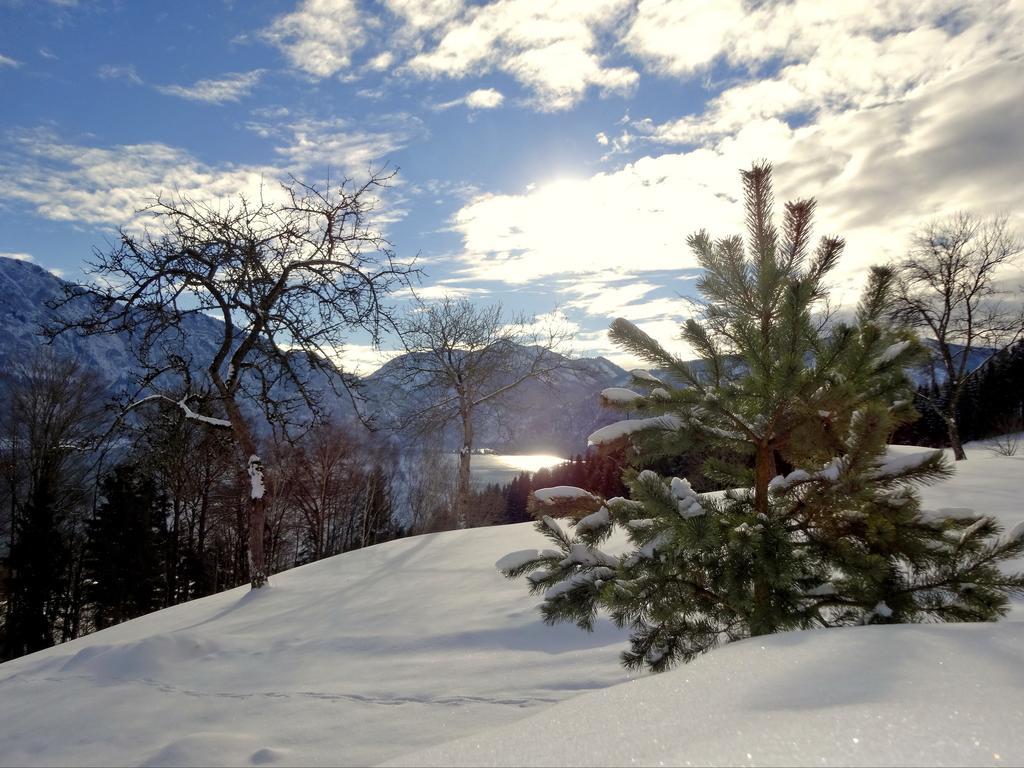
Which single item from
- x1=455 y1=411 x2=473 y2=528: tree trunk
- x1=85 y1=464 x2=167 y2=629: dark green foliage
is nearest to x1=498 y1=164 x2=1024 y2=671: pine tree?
x1=455 y1=411 x2=473 y2=528: tree trunk

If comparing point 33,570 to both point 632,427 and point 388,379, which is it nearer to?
point 388,379

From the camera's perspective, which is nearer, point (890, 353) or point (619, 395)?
point (890, 353)

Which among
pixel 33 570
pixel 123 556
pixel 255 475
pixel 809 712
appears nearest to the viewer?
pixel 809 712

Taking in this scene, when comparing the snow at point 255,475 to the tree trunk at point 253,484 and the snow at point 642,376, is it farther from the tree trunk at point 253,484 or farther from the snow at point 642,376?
the snow at point 642,376

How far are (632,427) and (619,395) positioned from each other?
179 millimetres

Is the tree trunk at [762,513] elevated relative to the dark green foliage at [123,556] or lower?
elevated

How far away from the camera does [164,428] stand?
9.16 meters

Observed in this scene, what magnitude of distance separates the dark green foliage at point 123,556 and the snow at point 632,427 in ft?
70.8

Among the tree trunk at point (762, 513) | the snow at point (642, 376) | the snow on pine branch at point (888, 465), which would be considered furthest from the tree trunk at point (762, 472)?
the snow at point (642, 376)

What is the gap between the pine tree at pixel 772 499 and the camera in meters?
2.11

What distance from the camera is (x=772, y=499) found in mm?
2467

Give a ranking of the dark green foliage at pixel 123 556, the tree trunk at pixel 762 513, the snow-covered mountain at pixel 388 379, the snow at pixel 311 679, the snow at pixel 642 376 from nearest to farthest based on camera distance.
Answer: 1. the tree trunk at pixel 762 513
2. the snow at pixel 642 376
3. the snow at pixel 311 679
4. the snow-covered mountain at pixel 388 379
5. the dark green foliage at pixel 123 556

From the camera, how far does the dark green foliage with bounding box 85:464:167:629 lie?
19188mm

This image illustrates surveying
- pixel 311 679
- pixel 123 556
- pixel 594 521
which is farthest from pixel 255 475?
pixel 123 556
